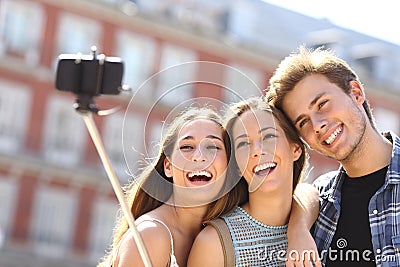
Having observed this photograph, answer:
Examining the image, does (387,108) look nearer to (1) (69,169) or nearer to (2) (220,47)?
(2) (220,47)

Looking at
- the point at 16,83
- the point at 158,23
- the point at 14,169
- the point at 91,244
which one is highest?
the point at 158,23

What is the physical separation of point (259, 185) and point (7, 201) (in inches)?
841

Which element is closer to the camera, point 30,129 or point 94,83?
point 94,83

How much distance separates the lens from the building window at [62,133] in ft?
83.1

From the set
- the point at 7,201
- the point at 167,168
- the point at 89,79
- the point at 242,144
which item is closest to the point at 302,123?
the point at 242,144

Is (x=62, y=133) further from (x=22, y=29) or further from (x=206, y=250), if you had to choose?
(x=206, y=250)

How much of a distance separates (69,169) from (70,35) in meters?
3.63

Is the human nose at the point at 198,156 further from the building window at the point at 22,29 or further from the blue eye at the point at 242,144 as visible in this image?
the building window at the point at 22,29

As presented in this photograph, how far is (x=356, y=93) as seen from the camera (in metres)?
4.04

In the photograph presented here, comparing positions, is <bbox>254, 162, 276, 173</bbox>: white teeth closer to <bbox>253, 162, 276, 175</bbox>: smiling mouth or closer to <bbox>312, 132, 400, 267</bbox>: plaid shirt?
<bbox>253, 162, 276, 175</bbox>: smiling mouth

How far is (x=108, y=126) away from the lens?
1022 inches

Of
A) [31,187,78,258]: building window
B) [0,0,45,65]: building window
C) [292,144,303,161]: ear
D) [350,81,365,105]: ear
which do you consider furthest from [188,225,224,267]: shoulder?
[0,0,45,65]: building window

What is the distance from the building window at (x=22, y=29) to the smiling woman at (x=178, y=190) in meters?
21.9

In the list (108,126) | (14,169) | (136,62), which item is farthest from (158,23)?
(14,169)
